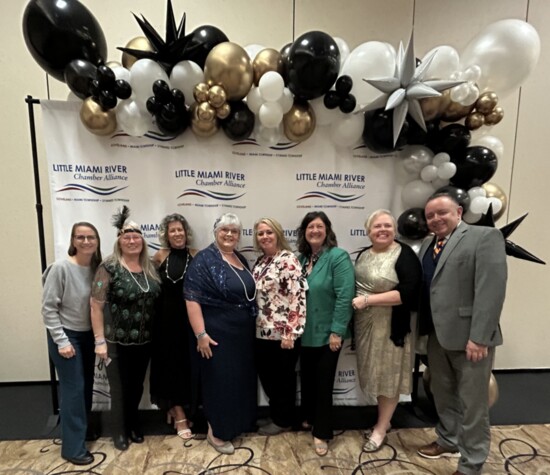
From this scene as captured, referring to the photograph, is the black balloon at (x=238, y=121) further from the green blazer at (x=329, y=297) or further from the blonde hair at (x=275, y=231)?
the green blazer at (x=329, y=297)

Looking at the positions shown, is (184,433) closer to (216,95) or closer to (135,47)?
(216,95)

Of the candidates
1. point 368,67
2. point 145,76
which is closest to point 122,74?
point 145,76

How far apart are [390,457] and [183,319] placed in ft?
5.35

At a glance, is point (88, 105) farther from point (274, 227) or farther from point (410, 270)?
point (410, 270)

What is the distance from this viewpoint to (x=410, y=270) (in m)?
2.10

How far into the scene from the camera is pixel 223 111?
2.15 m

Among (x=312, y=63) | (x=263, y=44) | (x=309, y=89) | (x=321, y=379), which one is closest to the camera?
(x=312, y=63)

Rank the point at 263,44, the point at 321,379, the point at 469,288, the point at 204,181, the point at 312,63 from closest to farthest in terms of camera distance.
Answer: the point at 469,288 < the point at 312,63 < the point at 321,379 < the point at 204,181 < the point at 263,44

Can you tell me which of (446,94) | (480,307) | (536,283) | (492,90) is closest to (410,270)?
(480,307)

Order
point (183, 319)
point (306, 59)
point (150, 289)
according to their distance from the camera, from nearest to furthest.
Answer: point (306, 59)
point (150, 289)
point (183, 319)

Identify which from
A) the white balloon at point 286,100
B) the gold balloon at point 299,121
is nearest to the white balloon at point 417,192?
the gold balloon at point 299,121

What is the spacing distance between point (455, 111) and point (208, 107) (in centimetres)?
161

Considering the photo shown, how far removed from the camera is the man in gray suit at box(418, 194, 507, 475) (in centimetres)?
182

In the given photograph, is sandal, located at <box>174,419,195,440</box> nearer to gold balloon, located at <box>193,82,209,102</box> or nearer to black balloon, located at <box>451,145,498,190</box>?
gold balloon, located at <box>193,82,209,102</box>
